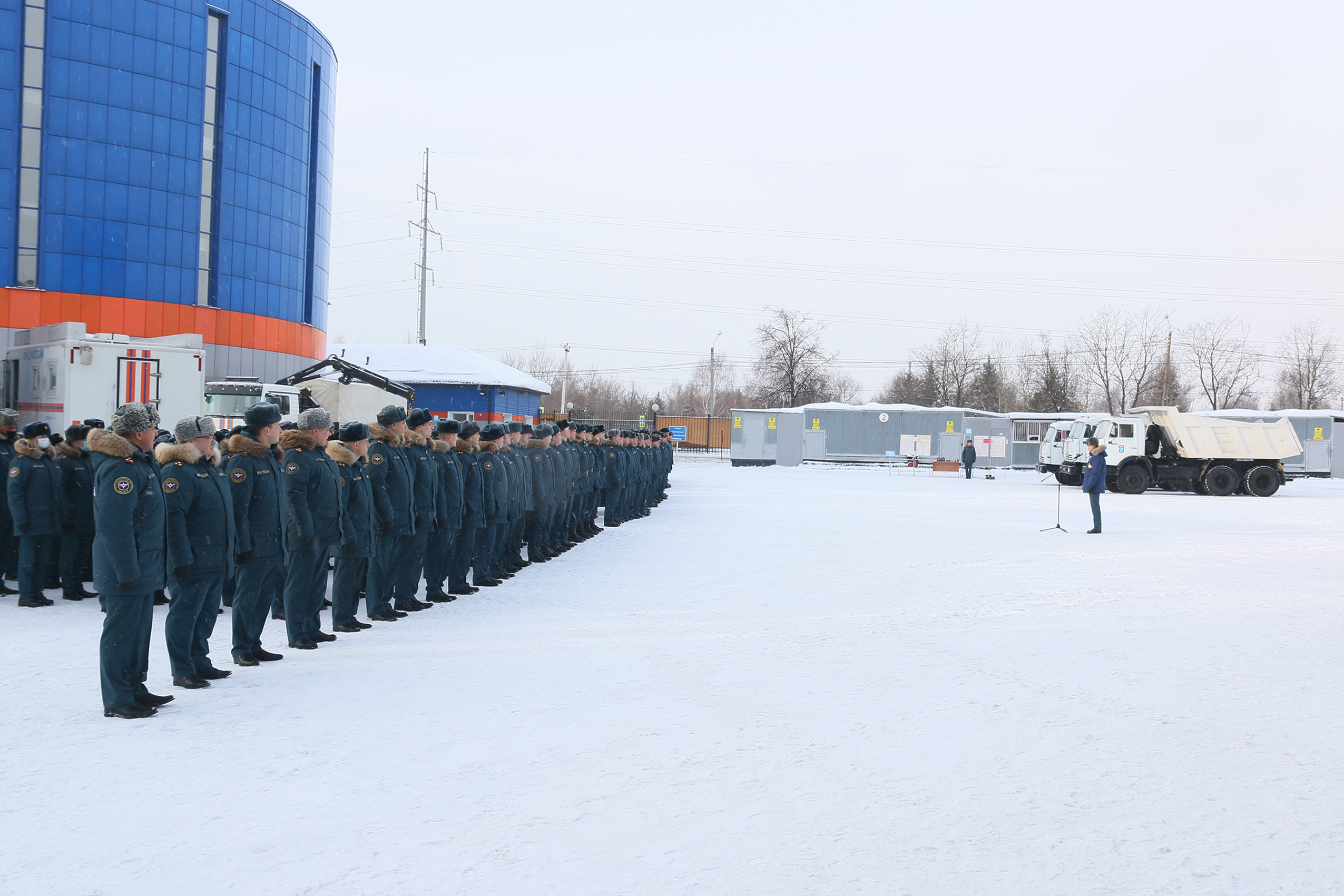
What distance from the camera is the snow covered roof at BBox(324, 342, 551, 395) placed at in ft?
153

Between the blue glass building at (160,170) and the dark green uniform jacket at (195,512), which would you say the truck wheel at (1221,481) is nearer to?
the dark green uniform jacket at (195,512)

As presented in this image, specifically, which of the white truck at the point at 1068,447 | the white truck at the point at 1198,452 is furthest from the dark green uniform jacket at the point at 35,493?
the white truck at the point at 1198,452

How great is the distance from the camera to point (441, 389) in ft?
156

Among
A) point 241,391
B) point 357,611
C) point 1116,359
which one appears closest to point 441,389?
point 241,391

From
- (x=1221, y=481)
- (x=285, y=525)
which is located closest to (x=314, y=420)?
(x=285, y=525)

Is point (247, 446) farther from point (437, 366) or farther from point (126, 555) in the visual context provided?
point (437, 366)

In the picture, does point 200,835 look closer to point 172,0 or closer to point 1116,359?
point 172,0

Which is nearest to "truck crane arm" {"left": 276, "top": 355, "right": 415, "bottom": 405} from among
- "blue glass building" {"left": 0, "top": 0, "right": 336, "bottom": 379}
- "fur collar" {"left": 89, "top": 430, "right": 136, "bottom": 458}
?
"blue glass building" {"left": 0, "top": 0, "right": 336, "bottom": 379}

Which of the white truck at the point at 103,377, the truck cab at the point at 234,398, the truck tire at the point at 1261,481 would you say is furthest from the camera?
the truck tire at the point at 1261,481

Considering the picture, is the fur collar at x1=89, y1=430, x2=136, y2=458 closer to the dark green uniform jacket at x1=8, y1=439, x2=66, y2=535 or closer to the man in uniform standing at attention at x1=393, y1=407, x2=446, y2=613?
the man in uniform standing at attention at x1=393, y1=407, x2=446, y2=613

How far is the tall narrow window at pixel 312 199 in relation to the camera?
41406 millimetres

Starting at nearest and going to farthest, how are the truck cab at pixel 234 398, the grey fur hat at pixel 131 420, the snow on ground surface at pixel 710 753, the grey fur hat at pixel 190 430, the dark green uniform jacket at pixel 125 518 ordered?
the snow on ground surface at pixel 710 753 < the dark green uniform jacket at pixel 125 518 < the grey fur hat at pixel 131 420 < the grey fur hat at pixel 190 430 < the truck cab at pixel 234 398

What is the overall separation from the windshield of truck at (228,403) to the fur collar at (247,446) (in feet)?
40.1

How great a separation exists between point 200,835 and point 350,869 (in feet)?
2.57
